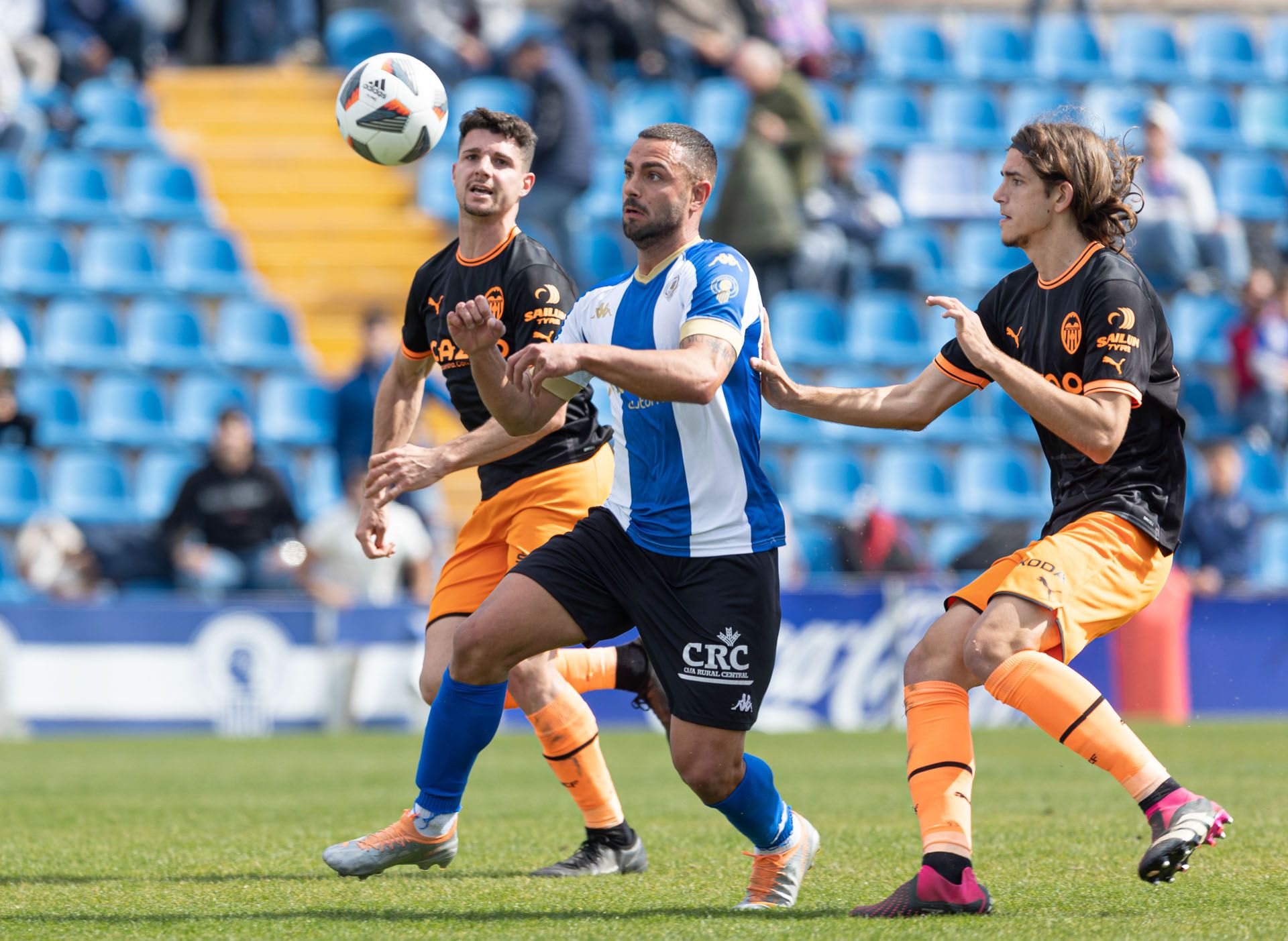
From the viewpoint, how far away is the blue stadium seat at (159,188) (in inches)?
702

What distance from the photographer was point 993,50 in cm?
1997

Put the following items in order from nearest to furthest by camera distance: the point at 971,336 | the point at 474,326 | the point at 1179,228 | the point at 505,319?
the point at 971,336
the point at 474,326
the point at 505,319
the point at 1179,228

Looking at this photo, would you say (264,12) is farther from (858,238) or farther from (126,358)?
(858,238)

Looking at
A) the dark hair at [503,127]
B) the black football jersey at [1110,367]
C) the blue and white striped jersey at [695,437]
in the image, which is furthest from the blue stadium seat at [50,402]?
the black football jersey at [1110,367]

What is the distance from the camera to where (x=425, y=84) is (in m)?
6.77

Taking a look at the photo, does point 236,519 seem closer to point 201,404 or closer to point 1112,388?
point 201,404

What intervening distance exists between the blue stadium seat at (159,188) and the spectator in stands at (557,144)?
Result: 417cm

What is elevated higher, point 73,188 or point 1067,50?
point 1067,50

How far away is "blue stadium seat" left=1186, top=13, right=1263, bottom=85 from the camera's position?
19.9m

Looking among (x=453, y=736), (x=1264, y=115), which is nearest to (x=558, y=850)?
(x=453, y=736)

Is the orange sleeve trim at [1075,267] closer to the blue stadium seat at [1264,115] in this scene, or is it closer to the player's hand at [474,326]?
the player's hand at [474,326]

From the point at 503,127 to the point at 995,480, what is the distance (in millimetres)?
10768

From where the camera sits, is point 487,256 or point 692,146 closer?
point 692,146

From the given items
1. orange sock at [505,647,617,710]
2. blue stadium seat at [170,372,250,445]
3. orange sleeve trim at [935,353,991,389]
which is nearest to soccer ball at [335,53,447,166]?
orange sock at [505,647,617,710]
